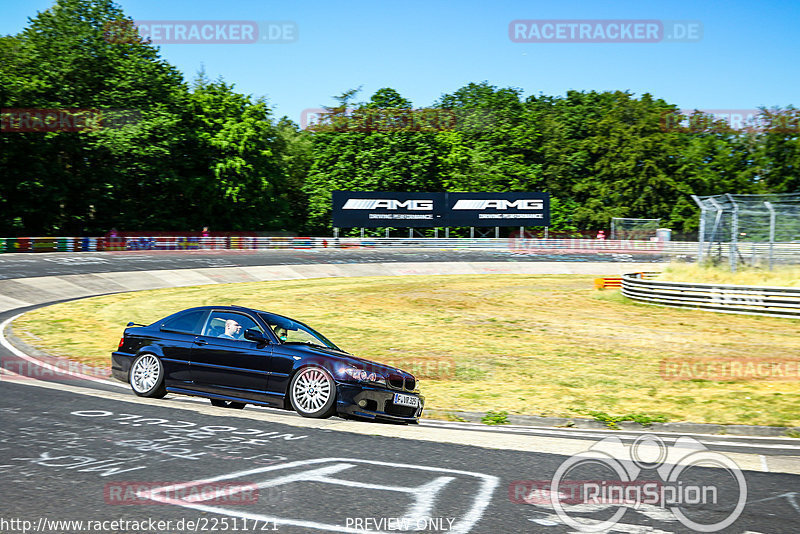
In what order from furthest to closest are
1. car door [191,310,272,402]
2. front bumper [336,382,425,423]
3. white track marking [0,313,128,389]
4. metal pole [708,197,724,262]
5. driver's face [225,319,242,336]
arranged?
1. metal pole [708,197,724,262]
2. white track marking [0,313,128,389]
3. driver's face [225,319,242,336]
4. car door [191,310,272,402]
5. front bumper [336,382,425,423]

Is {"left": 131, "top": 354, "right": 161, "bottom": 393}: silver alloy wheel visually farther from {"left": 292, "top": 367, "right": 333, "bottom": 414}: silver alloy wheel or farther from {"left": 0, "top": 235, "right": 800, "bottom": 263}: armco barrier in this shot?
{"left": 0, "top": 235, "right": 800, "bottom": 263}: armco barrier

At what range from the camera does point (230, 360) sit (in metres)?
10.1

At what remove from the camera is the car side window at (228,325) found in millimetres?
10328

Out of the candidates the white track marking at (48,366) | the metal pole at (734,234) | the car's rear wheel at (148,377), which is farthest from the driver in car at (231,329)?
the metal pole at (734,234)

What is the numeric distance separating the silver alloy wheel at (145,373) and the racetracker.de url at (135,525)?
553 cm

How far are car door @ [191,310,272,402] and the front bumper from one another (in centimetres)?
112

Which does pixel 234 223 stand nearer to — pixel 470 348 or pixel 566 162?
pixel 566 162

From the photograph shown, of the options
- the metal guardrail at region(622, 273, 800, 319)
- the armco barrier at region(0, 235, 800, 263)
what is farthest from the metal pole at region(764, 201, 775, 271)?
the armco barrier at region(0, 235, 800, 263)

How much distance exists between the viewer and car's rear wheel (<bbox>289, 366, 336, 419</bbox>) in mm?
9477

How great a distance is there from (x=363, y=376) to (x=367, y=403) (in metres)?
0.34

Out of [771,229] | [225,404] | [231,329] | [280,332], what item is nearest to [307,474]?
[280,332]

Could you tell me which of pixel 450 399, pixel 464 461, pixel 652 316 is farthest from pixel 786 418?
pixel 652 316

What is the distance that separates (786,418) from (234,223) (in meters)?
61.3

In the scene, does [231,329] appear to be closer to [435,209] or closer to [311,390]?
[311,390]
